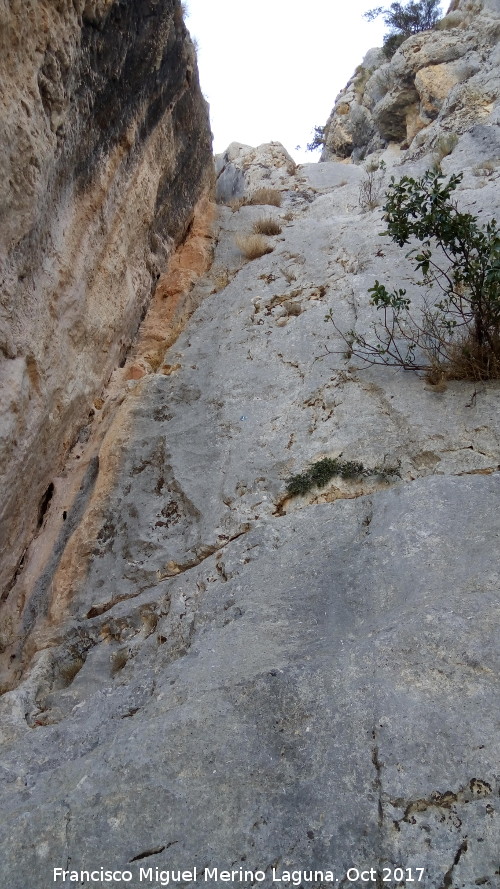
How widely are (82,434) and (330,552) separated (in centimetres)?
272

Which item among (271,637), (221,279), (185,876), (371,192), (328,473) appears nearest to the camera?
(185,876)

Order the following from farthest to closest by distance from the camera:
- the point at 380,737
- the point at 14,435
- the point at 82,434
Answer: the point at 82,434
the point at 14,435
the point at 380,737

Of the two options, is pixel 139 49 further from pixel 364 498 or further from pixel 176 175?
pixel 364 498

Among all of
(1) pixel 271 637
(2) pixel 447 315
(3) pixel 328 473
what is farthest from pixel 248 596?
(2) pixel 447 315

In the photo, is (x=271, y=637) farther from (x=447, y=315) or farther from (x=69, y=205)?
(x=69, y=205)

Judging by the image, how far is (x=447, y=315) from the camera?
5.31 m

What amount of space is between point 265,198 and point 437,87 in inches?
179

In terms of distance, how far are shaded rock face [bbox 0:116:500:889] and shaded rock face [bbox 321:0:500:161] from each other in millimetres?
5106

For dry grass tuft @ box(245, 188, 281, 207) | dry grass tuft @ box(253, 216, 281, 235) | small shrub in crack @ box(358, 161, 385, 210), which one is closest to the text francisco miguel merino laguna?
dry grass tuft @ box(253, 216, 281, 235)

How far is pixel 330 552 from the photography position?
11.8ft

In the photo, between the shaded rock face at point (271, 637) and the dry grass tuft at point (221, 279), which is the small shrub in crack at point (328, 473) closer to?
the shaded rock face at point (271, 637)

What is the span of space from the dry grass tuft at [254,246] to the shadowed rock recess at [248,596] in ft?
2.14

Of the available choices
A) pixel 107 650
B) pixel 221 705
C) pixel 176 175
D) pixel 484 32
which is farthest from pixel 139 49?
pixel 484 32

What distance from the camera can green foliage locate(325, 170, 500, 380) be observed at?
178 inches
